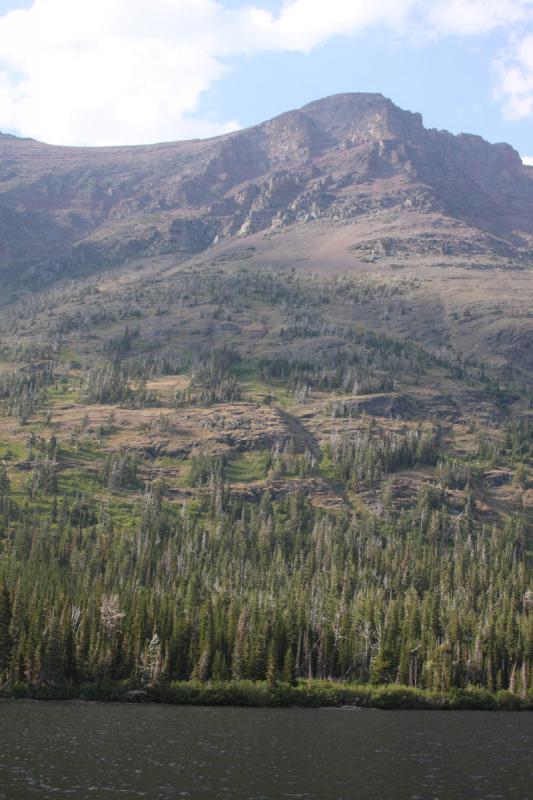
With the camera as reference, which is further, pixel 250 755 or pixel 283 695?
pixel 283 695

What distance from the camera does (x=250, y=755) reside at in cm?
9225

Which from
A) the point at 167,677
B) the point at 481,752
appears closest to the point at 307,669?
the point at 167,677

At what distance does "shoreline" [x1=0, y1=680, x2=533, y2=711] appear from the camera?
141125mm

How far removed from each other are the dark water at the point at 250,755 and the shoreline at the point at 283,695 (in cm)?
697

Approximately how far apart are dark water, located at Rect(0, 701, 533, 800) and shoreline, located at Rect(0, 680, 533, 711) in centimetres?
697

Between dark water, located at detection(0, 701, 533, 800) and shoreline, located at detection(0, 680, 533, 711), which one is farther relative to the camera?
shoreline, located at detection(0, 680, 533, 711)

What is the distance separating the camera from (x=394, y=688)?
505 feet

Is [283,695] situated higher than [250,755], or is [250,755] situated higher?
[250,755]

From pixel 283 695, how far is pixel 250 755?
57828 millimetres

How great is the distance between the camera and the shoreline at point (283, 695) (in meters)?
141

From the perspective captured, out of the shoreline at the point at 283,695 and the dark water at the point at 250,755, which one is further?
the shoreline at the point at 283,695

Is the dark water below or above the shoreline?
above

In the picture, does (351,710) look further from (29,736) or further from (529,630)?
(29,736)

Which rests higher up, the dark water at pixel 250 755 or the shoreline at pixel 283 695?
the dark water at pixel 250 755
